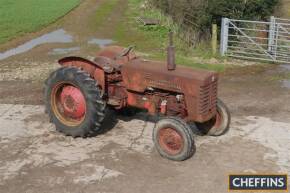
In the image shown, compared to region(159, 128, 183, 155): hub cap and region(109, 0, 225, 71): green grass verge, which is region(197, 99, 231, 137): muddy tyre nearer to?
region(159, 128, 183, 155): hub cap

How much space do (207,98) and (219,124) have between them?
996 mm

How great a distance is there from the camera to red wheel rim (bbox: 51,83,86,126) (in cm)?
799

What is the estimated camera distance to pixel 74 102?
8.01 metres

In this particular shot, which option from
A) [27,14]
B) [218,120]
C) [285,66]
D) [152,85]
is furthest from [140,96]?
[27,14]

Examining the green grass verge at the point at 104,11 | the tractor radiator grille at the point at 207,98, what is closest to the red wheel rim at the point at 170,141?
the tractor radiator grille at the point at 207,98

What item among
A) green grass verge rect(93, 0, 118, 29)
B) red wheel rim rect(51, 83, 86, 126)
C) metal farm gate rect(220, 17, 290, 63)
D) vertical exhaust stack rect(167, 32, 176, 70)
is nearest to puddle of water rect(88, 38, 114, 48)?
green grass verge rect(93, 0, 118, 29)

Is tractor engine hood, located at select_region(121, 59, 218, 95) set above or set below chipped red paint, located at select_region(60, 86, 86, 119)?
above

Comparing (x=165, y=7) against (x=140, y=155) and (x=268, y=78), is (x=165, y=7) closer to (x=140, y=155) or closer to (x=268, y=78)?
(x=268, y=78)

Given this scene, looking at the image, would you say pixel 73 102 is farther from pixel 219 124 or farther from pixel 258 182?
pixel 258 182

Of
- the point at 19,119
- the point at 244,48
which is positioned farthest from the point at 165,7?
the point at 19,119

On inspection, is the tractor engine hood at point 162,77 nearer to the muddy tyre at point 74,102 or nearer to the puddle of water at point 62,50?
the muddy tyre at point 74,102

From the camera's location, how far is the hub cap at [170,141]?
7133 millimetres

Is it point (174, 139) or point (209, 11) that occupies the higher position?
point (209, 11)

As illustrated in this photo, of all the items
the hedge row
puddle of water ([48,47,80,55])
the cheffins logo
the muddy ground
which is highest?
the hedge row
